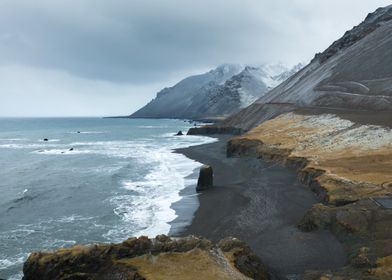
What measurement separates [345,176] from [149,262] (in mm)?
24818

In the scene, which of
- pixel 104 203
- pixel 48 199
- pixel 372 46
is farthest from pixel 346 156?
pixel 372 46

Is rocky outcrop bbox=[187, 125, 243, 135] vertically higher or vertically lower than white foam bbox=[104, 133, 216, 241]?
higher

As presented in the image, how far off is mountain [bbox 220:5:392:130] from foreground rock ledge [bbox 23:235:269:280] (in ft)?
245

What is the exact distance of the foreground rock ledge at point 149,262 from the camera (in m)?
18.4

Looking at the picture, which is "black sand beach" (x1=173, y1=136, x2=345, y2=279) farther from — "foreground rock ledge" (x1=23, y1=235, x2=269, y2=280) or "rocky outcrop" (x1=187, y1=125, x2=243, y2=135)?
"rocky outcrop" (x1=187, y1=125, x2=243, y2=135)

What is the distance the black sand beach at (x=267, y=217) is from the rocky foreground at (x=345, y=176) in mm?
1217

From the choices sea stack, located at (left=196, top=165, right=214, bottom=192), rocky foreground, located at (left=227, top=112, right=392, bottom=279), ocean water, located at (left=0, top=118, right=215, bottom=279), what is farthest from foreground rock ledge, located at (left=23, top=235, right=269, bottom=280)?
sea stack, located at (left=196, top=165, right=214, bottom=192)

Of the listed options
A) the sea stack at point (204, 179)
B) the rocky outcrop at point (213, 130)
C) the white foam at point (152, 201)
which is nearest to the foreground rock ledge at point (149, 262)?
the white foam at point (152, 201)

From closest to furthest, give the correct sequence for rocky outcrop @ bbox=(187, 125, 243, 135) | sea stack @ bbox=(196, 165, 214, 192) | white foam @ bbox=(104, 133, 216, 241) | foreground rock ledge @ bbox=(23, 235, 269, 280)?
foreground rock ledge @ bbox=(23, 235, 269, 280) → white foam @ bbox=(104, 133, 216, 241) → sea stack @ bbox=(196, 165, 214, 192) → rocky outcrop @ bbox=(187, 125, 243, 135)

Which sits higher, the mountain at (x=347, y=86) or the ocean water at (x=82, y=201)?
the mountain at (x=347, y=86)

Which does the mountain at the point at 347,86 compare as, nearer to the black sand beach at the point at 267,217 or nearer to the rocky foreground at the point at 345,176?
the rocky foreground at the point at 345,176

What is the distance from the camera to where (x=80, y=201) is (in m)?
45.8

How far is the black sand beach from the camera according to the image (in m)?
23.4

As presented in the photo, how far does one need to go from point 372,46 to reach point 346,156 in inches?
3452
